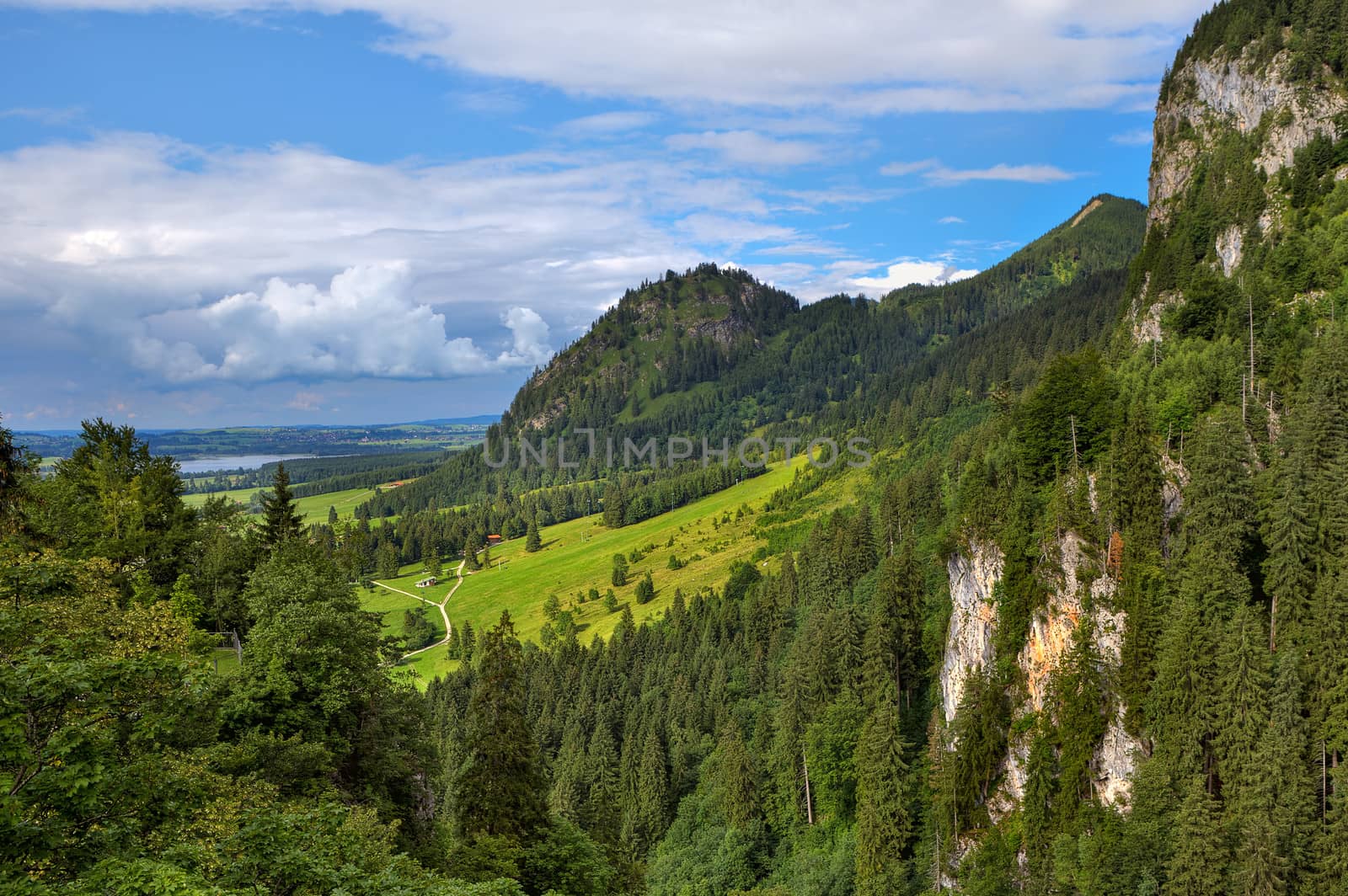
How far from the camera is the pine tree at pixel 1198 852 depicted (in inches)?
1996

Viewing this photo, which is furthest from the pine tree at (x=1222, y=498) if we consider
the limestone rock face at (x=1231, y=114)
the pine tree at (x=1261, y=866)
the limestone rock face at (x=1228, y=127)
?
the limestone rock face at (x=1231, y=114)

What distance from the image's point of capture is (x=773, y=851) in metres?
85.8

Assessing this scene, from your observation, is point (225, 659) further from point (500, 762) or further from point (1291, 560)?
point (1291, 560)

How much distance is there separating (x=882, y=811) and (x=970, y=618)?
72.6 ft

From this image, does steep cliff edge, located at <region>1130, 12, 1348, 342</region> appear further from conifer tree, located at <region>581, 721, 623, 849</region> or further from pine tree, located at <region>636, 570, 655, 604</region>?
pine tree, located at <region>636, 570, 655, 604</region>

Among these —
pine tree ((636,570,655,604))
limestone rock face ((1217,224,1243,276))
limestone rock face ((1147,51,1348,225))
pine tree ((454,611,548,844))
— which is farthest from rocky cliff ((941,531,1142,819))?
pine tree ((636,570,655,604))

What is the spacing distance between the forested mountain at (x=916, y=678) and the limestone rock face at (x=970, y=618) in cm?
43

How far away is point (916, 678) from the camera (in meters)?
94.1

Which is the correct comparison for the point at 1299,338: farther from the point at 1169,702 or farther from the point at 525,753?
the point at 525,753

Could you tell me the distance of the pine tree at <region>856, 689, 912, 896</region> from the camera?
70688 millimetres

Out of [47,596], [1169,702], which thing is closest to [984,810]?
[1169,702]

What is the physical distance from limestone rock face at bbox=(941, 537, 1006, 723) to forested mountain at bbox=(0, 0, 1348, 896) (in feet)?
1.41

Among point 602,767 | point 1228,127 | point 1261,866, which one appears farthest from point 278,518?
point 1228,127

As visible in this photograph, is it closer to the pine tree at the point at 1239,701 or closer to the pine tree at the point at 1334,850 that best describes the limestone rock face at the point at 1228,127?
the pine tree at the point at 1239,701
